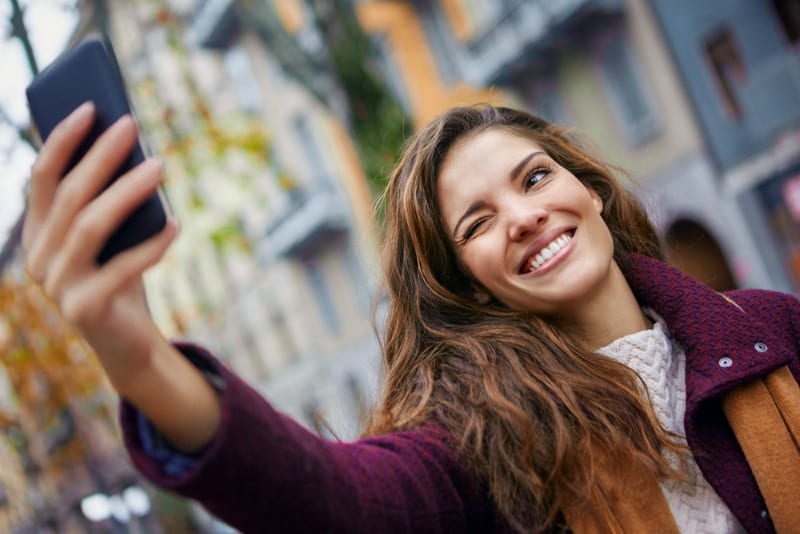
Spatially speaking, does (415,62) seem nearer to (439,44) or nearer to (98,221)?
(439,44)

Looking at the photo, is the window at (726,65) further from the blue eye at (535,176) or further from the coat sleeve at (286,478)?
the coat sleeve at (286,478)

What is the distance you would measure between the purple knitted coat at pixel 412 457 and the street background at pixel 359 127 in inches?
28.8

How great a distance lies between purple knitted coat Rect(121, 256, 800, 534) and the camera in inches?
52.7

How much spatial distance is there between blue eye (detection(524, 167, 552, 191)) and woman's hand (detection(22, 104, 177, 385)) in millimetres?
1318

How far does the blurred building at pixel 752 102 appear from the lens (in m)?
13.8

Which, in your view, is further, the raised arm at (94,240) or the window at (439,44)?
the window at (439,44)

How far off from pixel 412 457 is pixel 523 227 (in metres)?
0.73

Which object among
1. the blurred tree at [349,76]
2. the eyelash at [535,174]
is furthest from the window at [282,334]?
the eyelash at [535,174]

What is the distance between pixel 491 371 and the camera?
212 cm

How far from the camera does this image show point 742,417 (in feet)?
7.01

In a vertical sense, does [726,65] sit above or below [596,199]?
below

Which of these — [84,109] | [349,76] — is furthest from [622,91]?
[84,109]

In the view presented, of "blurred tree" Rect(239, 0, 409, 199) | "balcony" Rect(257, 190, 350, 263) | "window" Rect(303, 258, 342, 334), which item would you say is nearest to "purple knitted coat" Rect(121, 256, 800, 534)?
"blurred tree" Rect(239, 0, 409, 199)

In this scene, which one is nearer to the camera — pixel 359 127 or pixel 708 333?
pixel 708 333
